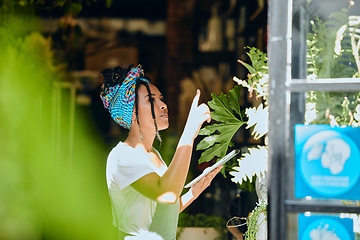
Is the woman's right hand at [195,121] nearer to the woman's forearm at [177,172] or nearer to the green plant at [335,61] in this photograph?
the woman's forearm at [177,172]

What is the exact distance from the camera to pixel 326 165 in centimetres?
200

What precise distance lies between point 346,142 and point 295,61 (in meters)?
0.46

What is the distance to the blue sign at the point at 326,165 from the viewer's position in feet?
6.56

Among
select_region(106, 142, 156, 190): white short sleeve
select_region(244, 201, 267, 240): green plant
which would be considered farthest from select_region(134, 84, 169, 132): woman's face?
select_region(244, 201, 267, 240): green plant

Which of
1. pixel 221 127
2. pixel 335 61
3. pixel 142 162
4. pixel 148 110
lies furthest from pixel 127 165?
pixel 335 61

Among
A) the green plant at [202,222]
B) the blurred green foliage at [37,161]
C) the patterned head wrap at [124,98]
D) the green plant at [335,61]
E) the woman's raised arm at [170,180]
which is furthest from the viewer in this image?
the blurred green foliage at [37,161]

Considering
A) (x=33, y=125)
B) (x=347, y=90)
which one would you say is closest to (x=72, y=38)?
(x=33, y=125)

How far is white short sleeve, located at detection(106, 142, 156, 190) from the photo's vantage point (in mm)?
2501

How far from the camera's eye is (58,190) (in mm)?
3797

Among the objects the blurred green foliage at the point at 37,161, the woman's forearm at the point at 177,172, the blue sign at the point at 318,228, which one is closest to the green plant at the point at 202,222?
the blurred green foliage at the point at 37,161

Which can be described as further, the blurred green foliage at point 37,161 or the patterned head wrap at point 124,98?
the blurred green foliage at point 37,161

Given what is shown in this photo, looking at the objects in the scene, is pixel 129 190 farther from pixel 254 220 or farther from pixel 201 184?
pixel 254 220

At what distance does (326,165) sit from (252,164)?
0.67 meters

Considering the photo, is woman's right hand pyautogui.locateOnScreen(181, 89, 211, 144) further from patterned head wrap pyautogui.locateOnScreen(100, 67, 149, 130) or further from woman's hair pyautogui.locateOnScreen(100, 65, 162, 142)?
patterned head wrap pyautogui.locateOnScreen(100, 67, 149, 130)
